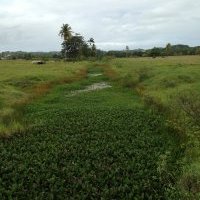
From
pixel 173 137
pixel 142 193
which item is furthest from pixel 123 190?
pixel 173 137

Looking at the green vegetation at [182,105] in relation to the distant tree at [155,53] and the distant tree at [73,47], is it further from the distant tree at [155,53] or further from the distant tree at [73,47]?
the distant tree at [155,53]

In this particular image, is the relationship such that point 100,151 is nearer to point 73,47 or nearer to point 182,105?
point 182,105

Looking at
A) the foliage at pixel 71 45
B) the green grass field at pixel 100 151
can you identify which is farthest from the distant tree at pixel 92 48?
the green grass field at pixel 100 151

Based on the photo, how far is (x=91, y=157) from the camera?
15.8 m

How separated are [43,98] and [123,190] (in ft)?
68.2

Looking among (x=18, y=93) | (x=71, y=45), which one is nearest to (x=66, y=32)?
(x=71, y=45)

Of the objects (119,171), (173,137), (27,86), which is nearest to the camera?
(119,171)

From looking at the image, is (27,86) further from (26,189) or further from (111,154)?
(26,189)

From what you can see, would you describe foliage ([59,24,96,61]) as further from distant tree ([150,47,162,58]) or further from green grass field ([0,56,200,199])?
green grass field ([0,56,200,199])

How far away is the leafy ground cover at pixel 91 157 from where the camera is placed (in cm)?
1265

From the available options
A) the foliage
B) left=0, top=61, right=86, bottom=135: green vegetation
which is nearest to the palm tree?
the foliage

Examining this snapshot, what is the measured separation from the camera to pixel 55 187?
1284 centimetres

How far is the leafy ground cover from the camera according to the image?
1265 cm

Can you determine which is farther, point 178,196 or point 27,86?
point 27,86
